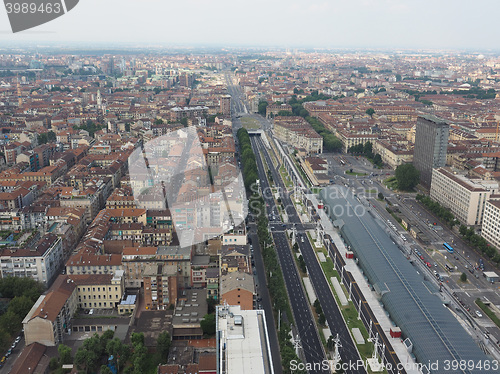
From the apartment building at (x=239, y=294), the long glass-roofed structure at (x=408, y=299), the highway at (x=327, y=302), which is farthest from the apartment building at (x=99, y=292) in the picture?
the long glass-roofed structure at (x=408, y=299)

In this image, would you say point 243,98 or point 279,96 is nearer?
point 279,96

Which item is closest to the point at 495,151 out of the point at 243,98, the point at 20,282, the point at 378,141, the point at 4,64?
the point at 378,141

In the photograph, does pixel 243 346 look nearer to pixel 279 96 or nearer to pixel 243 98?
pixel 279 96

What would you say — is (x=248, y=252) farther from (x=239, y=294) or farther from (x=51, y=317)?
(x=51, y=317)

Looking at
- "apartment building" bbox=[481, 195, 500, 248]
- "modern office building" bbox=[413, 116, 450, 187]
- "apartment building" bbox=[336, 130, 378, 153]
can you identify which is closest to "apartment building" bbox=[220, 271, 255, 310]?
"apartment building" bbox=[481, 195, 500, 248]

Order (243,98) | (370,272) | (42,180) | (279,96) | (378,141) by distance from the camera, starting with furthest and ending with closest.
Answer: (243,98) → (279,96) → (378,141) → (42,180) → (370,272)

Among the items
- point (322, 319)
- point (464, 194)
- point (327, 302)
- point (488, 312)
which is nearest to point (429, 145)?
point (464, 194)
